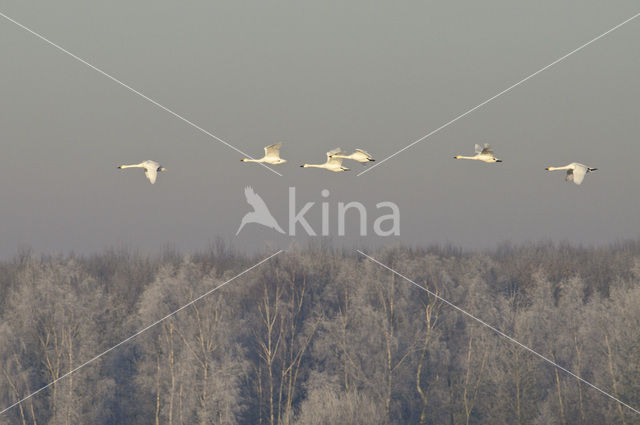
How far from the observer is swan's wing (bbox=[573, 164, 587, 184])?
2692 cm

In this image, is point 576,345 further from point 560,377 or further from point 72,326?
point 72,326

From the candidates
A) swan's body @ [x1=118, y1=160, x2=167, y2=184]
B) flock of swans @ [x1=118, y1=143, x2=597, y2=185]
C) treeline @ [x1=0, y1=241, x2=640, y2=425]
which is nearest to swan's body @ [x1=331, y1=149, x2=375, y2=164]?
flock of swans @ [x1=118, y1=143, x2=597, y2=185]

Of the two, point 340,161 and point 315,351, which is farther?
point 315,351

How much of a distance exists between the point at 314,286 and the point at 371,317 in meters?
12.9

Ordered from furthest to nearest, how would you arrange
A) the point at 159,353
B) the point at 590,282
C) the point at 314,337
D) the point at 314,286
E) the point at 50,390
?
the point at 590,282 < the point at 314,286 < the point at 314,337 < the point at 159,353 < the point at 50,390

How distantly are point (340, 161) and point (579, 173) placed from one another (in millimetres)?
11497

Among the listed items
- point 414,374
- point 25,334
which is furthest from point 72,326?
point 414,374

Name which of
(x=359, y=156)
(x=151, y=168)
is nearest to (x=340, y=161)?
(x=359, y=156)

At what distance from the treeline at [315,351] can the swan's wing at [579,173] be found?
122 feet

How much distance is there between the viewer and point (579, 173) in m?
27.5

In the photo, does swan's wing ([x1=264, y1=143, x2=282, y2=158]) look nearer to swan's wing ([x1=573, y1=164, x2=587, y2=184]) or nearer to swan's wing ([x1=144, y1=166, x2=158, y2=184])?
swan's wing ([x1=144, y1=166, x2=158, y2=184])

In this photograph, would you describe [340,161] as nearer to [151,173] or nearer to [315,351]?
[151,173]

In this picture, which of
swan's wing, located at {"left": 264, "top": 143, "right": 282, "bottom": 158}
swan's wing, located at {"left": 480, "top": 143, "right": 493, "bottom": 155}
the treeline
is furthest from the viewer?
the treeline

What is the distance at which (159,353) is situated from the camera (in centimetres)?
7381
